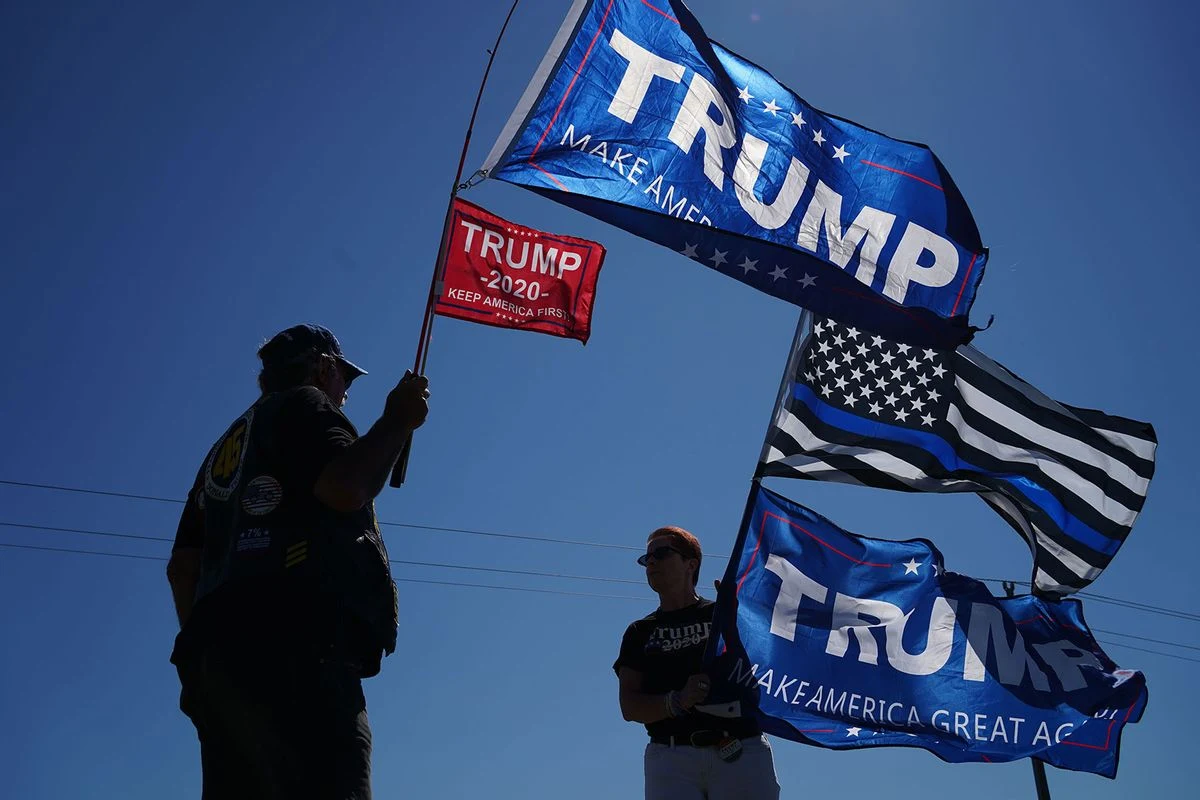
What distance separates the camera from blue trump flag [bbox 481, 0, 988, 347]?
16.7ft

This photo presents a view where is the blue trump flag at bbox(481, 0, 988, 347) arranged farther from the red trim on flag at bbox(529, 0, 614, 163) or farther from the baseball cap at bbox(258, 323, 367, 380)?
the baseball cap at bbox(258, 323, 367, 380)

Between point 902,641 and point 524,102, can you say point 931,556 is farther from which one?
point 524,102

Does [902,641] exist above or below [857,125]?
below

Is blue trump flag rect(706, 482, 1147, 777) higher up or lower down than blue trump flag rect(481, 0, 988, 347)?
lower down

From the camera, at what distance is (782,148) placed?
19.2 ft

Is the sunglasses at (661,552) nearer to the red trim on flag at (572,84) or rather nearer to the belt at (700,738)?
the belt at (700,738)

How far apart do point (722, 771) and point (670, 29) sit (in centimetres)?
381

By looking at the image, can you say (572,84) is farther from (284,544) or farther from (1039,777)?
(1039,777)

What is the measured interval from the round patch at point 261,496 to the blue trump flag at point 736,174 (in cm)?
233

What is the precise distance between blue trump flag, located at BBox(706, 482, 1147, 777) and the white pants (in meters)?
0.41

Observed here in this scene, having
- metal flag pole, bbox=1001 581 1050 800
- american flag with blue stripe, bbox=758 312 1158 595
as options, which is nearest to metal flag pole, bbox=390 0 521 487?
american flag with blue stripe, bbox=758 312 1158 595

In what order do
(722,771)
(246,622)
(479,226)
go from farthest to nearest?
1. (479,226)
2. (722,771)
3. (246,622)

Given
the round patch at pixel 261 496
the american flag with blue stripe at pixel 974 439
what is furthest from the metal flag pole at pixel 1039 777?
the round patch at pixel 261 496

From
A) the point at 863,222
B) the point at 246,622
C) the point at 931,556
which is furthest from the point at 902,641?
the point at 246,622
